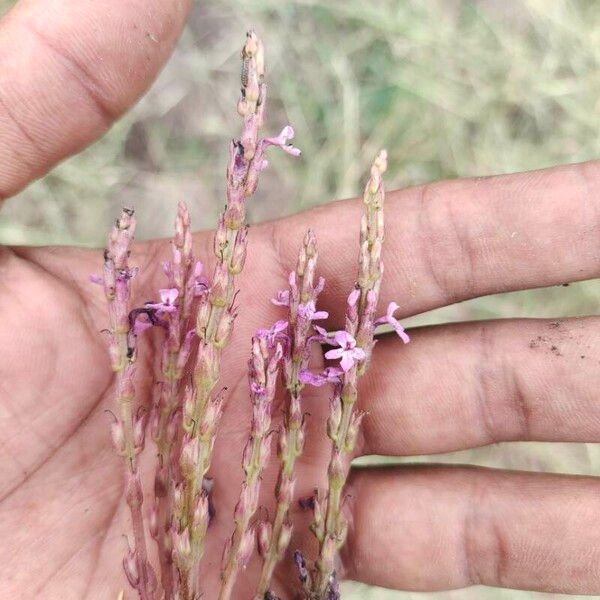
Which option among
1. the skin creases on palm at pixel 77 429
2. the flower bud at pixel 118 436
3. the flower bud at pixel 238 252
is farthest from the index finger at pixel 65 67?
the flower bud at pixel 118 436

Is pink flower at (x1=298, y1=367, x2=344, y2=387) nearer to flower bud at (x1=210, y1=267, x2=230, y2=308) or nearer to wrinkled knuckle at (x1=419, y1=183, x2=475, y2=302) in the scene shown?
flower bud at (x1=210, y1=267, x2=230, y2=308)

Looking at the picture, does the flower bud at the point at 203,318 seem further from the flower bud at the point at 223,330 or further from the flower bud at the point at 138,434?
the flower bud at the point at 138,434

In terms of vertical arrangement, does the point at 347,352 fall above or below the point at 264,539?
above

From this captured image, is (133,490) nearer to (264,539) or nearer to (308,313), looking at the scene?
(264,539)

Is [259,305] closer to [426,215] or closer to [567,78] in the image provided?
[426,215]

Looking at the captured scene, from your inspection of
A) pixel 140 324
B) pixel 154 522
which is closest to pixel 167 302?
pixel 140 324

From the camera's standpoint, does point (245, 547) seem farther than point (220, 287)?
Yes
